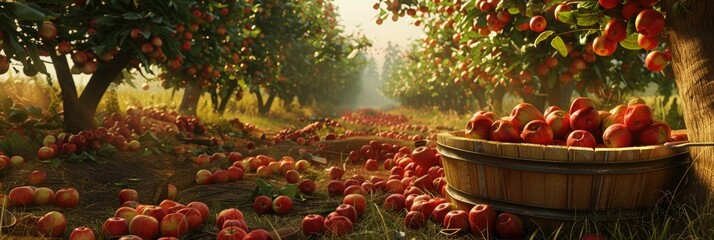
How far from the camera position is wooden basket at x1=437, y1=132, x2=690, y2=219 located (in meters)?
2.61

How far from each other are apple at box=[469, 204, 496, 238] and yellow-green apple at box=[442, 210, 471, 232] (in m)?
0.05

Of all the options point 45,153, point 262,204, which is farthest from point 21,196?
point 45,153

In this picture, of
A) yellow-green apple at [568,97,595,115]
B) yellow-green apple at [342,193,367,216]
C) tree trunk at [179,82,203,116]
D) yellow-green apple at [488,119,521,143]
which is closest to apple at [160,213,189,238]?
yellow-green apple at [342,193,367,216]

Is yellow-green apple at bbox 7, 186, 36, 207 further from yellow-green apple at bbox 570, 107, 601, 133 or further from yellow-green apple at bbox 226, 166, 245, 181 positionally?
yellow-green apple at bbox 570, 107, 601, 133

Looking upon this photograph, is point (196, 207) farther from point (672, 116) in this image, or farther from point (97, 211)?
point (672, 116)

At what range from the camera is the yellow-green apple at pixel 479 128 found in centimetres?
321

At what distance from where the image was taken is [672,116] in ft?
26.1

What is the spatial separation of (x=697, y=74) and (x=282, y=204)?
8.97ft

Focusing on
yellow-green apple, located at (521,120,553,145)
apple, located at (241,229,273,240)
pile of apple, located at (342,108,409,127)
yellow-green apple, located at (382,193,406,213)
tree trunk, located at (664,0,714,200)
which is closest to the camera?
apple, located at (241,229,273,240)

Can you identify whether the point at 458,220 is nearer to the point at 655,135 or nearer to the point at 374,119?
the point at 655,135

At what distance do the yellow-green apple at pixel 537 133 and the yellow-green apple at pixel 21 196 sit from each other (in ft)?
11.4

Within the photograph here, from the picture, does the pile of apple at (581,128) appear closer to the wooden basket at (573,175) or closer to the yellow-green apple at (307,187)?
the wooden basket at (573,175)

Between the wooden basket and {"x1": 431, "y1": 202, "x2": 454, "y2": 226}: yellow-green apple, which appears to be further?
{"x1": 431, "y1": 202, "x2": 454, "y2": 226}: yellow-green apple

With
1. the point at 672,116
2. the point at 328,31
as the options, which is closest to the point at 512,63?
the point at 672,116
